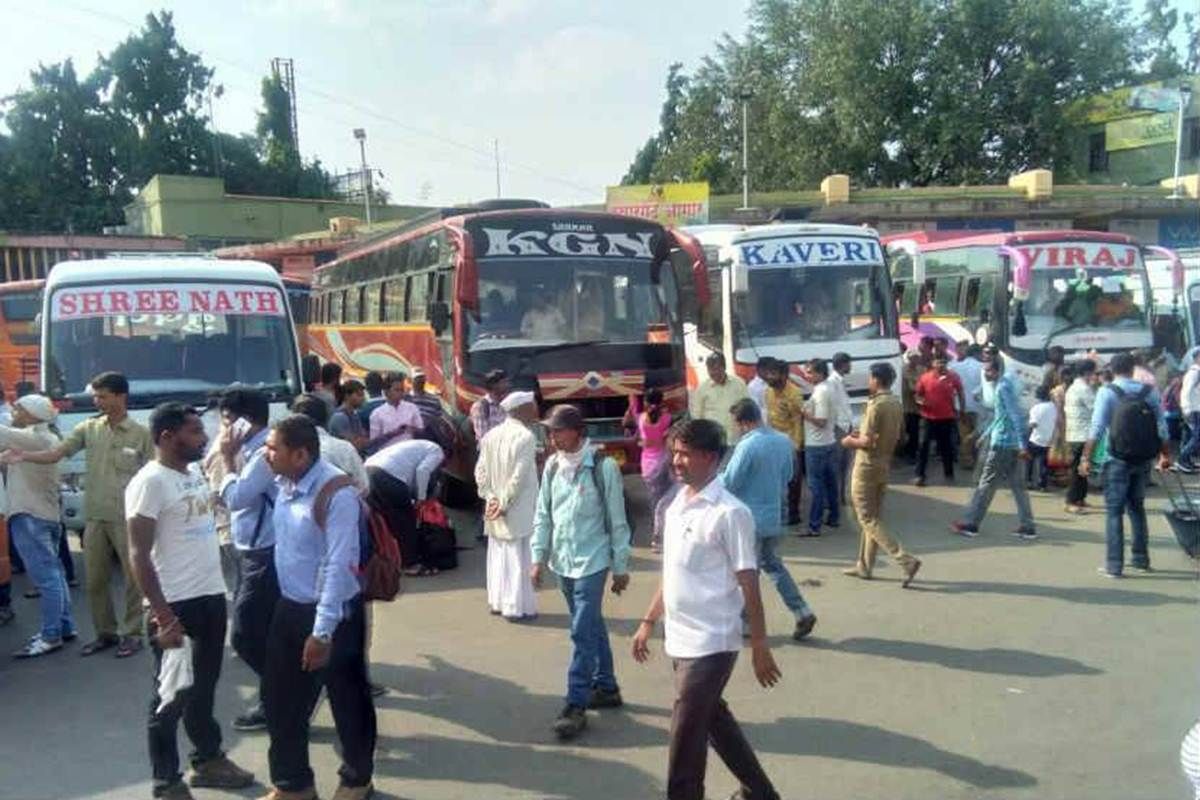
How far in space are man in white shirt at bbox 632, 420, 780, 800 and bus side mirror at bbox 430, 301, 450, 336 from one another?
692 centimetres

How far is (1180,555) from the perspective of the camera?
899 cm

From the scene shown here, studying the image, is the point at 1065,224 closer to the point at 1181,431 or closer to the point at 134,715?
the point at 1181,431

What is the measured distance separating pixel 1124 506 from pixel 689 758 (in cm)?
563

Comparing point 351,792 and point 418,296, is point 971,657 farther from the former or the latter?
point 418,296

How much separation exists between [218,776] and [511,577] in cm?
288

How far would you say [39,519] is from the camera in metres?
7.17

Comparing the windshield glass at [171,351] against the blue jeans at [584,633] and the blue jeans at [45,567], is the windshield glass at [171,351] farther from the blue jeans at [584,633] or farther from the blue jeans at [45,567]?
the blue jeans at [584,633]

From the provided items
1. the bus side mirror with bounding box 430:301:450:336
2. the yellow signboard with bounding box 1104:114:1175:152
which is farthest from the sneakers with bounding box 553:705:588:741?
the yellow signboard with bounding box 1104:114:1175:152

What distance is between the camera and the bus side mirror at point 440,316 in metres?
10.9

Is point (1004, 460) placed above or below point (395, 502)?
below

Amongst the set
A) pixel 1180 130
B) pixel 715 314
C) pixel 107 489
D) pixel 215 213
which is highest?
pixel 1180 130

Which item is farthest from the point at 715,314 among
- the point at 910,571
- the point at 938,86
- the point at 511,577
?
the point at 938,86

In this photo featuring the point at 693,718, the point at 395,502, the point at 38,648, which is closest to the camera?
the point at 693,718

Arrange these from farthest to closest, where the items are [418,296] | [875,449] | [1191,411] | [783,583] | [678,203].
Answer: [678,203] < [1191,411] < [418,296] < [875,449] < [783,583]
